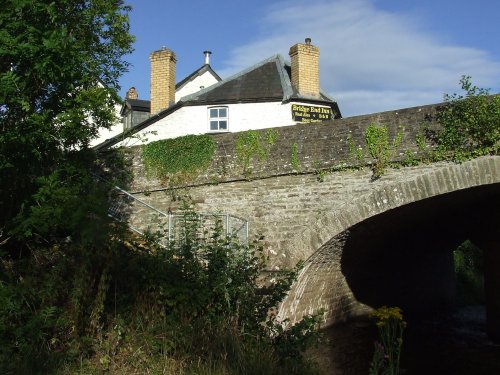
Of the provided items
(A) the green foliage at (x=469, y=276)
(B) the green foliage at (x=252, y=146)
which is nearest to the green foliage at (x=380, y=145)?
(B) the green foliage at (x=252, y=146)

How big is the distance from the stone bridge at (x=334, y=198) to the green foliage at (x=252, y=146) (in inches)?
4.2

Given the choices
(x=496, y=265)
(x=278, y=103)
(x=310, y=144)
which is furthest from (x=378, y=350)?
(x=278, y=103)

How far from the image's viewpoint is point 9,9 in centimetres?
639

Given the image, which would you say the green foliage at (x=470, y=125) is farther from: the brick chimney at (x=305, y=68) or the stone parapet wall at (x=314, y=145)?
the brick chimney at (x=305, y=68)

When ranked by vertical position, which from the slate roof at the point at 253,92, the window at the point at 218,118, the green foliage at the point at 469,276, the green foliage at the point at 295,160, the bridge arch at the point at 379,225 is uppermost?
the slate roof at the point at 253,92

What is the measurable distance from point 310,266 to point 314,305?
188 centimetres

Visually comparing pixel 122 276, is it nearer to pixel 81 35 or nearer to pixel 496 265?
pixel 81 35

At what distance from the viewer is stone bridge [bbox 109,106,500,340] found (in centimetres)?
858

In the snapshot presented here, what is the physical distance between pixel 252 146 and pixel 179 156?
66.6 inches

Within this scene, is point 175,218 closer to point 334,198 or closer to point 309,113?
point 334,198

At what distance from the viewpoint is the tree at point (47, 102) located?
6.17 meters

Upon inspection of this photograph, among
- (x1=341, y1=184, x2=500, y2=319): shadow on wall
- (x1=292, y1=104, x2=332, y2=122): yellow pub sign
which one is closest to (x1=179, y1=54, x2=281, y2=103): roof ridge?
(x1=292, y1=104, x2=332, y2=122): yellow pub sign

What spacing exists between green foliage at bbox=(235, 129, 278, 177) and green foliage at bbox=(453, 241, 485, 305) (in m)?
13.0

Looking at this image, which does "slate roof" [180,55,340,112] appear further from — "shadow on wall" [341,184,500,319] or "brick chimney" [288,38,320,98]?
"shadow on wall" [341,184,500,319]
